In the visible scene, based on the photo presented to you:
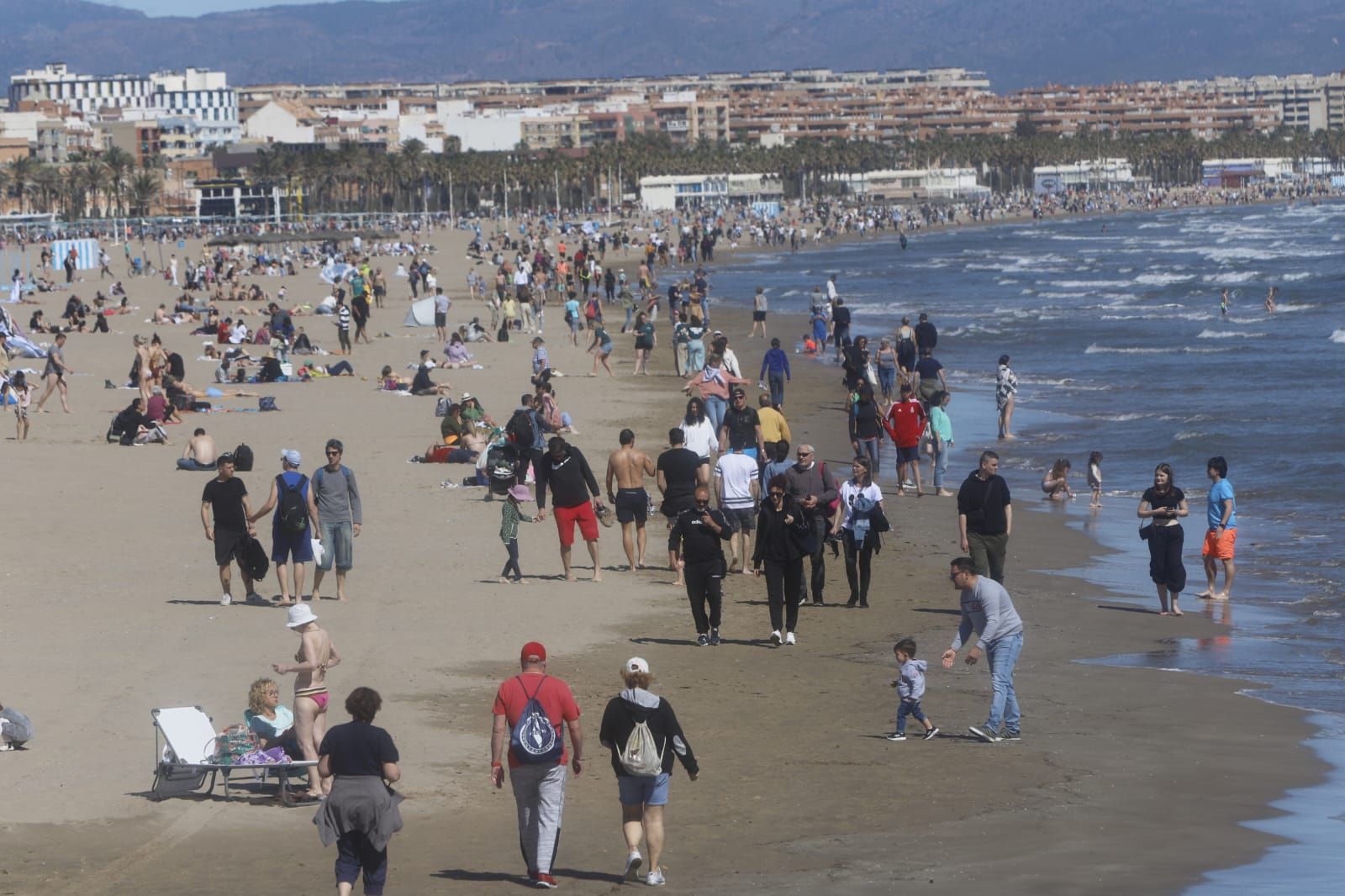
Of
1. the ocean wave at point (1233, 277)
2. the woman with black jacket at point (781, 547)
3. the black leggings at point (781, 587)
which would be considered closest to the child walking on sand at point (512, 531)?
the woman with black jacket at point (781, 547)

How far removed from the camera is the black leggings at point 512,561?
48.3ft

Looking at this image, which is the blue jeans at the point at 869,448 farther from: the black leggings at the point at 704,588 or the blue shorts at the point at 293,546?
the blue shorts at the point at 293,546

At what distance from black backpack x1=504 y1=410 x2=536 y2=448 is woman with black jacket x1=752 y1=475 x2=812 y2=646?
16.6 ft

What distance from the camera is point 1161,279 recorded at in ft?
230

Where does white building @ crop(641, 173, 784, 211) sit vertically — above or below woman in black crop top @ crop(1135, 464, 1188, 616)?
above

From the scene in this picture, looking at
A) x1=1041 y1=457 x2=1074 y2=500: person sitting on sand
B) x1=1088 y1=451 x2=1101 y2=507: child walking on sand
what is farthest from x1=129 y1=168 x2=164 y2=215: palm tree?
x1=1088 y1=451 x2=1101 y2=507: child walking on sand

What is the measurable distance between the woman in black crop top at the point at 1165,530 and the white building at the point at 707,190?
480 feet

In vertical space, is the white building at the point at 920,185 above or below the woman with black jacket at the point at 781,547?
above

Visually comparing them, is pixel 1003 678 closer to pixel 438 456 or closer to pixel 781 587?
pixel 781 587

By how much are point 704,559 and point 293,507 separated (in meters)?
3.02

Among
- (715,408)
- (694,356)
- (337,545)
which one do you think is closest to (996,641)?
(337,545)

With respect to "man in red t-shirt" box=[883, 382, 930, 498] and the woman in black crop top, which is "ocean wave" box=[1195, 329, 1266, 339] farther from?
the woman in black crop top

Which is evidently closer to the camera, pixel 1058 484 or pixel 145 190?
pixel 1058 484

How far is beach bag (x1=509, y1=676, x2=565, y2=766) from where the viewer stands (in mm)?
7770
